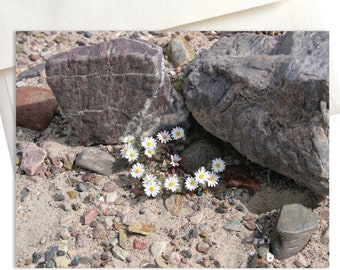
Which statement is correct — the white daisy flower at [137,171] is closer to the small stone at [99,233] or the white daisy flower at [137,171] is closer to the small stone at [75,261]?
the small stone at [99,233]

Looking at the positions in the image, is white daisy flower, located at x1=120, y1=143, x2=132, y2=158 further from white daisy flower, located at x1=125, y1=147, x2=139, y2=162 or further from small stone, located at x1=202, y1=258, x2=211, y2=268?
small stone, located at x1=202, y1=258, x2=211, y2=268

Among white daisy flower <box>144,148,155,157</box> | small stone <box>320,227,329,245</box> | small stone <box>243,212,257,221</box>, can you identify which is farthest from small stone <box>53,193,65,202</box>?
small stone <box>320,227,329,245</box>

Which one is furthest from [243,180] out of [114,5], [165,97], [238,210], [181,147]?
[114,5]

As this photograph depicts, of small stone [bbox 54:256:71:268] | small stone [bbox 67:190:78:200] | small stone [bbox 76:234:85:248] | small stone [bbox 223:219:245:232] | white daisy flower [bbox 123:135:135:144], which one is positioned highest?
white daisy flower [bbox 123:135:135:144]

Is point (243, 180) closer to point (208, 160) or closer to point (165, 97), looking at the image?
point (208, 160)

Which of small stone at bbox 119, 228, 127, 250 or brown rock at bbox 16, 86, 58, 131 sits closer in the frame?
small stone at bbox 119, 228, 127, 250

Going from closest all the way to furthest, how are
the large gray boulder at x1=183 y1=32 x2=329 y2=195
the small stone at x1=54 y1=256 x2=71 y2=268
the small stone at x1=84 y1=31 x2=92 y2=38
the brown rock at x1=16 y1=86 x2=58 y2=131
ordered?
1. the large gray boulder at x1=183 y1=32 x2=329 y2=195
2. the small stone at x1=54 y1=256 x2=71 y2=268
3. the small stone at x1=84 y1=31 x2=92 y2=38
4. the brown rock at x1=16 y1=86 x2=58 y2=131

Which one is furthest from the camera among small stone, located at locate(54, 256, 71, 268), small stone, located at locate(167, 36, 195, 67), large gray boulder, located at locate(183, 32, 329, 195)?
small stone, located at locate(167, 36, 195, 67)
